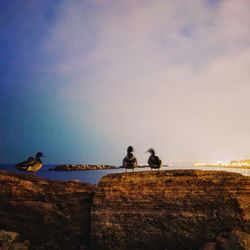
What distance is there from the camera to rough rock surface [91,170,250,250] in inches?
449

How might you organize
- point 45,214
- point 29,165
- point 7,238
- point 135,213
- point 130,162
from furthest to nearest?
point 29,165
point 130,162
point 45,214
point 7,238
point 135,213

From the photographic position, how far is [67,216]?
12.8 metres

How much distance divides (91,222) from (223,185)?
541cm

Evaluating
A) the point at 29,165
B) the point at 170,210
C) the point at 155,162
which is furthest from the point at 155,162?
the point at 29,165

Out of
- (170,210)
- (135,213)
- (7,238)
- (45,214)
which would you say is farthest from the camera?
(45,214)

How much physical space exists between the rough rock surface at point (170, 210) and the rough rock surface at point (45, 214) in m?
0.96

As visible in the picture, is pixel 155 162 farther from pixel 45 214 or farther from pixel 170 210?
pixel 45 214

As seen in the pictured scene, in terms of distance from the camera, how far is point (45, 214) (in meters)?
12.8

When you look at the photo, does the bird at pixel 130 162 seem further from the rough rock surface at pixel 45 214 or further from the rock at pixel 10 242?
the rock at pixel 10 242

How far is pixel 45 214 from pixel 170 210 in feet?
17.3

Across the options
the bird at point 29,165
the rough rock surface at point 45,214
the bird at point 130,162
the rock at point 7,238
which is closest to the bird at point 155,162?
the bird at point 130,162

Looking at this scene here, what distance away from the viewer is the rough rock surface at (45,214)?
12648 millimetres

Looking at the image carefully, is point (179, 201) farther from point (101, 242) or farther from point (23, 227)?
point (23, 227)

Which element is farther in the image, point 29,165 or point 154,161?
point 29,165
